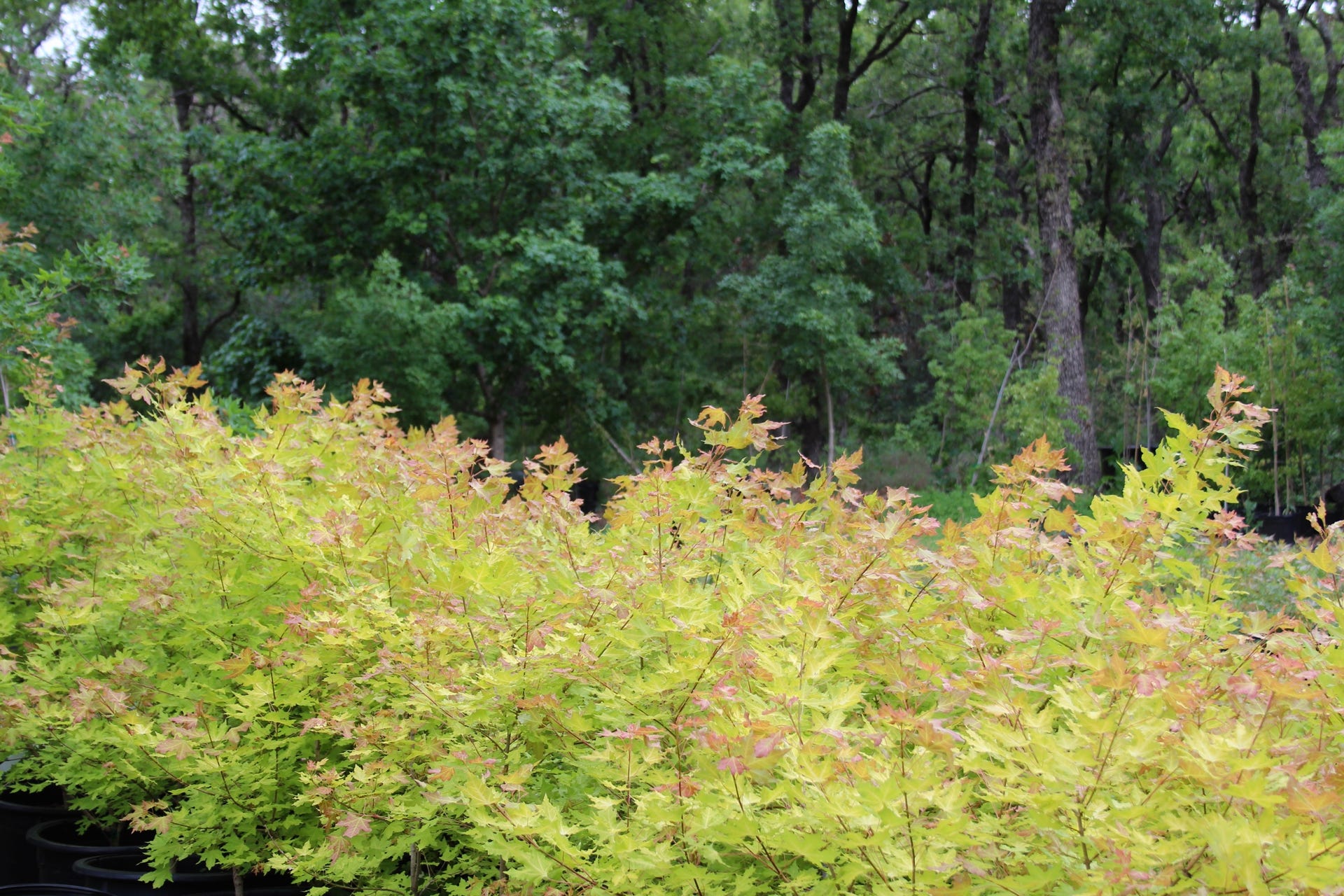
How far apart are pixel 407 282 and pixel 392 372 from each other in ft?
3.98

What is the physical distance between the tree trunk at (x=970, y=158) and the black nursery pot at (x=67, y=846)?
19.9 metres

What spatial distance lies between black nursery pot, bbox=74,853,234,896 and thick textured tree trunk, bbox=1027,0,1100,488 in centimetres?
1476

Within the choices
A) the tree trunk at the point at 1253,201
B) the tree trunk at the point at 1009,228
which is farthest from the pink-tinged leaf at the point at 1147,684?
the tree trunk at the point at 1253,201

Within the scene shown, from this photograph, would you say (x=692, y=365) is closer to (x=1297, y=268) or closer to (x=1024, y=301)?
(x=1024, y=301)

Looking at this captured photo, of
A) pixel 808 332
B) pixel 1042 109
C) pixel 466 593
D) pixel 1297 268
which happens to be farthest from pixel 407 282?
pixel 1297 268

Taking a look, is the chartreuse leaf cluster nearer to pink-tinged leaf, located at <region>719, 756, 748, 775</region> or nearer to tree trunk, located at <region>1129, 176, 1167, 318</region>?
pink-tinged leaf, located at <region>719, 756, 748, 775</region>

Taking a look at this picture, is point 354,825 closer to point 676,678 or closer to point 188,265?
point 676,678

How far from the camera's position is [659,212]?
55.0 feet

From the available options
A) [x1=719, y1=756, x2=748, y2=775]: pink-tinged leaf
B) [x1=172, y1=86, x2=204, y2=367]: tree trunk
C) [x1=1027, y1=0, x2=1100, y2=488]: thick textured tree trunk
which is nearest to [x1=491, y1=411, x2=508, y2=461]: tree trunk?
[x1=172, y1=86, x2=204, y2=367]: tree trunk

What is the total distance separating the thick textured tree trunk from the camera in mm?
16172

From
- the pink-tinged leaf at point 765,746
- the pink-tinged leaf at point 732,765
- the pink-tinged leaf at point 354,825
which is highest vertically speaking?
the pink-tinged leaf at point 765,746

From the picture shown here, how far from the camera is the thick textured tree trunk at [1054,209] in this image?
637 inches

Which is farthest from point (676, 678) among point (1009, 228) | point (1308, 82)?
point (1308, 82)

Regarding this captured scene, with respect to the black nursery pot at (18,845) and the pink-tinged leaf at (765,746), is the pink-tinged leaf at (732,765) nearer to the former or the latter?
the pink-tinged leaf at (765,746)
